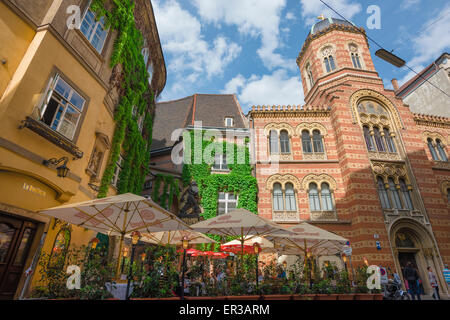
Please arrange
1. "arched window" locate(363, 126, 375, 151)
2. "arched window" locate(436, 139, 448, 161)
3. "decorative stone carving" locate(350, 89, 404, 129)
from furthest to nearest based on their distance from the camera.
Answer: "arched window" locate(436, 139, 448, 161)
"decorative stone carving" locate(350, 89, 404, 129)
"arched window" locate(363, 126, 375, 151)

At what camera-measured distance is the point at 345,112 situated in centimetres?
1980

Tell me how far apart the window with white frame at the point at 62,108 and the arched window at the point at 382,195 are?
64.7 feet

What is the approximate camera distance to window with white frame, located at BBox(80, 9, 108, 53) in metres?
9.91

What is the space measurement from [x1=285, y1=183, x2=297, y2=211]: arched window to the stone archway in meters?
6.64

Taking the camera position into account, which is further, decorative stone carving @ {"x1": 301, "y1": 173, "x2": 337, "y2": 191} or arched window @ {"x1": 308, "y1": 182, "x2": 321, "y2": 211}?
decorative stone carving @ {"x1": 301, "y1": 173, "x2": 337, "y2": 191}

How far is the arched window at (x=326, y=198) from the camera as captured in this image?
17.8 metres

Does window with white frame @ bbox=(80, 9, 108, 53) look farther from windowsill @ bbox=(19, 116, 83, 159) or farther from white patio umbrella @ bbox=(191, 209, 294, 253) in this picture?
white patio umbrella @ bbox=(191, 209, 294, 253)

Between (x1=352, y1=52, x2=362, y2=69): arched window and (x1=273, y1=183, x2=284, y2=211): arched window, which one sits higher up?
(x1=352, y1=52, x2=362, y2=69): arched window

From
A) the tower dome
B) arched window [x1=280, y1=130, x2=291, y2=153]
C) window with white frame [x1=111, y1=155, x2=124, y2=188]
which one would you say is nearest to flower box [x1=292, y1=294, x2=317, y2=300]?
window with white frame [x1=111, y1=155, x2=124, y2=188]

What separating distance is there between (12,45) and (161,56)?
1296 cm

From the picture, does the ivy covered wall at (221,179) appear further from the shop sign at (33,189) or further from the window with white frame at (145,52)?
the shop sign at (33,189)

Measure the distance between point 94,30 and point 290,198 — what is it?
16.0 m

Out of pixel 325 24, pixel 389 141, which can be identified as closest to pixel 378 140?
pixel 389 141

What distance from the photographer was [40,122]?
7207mm
